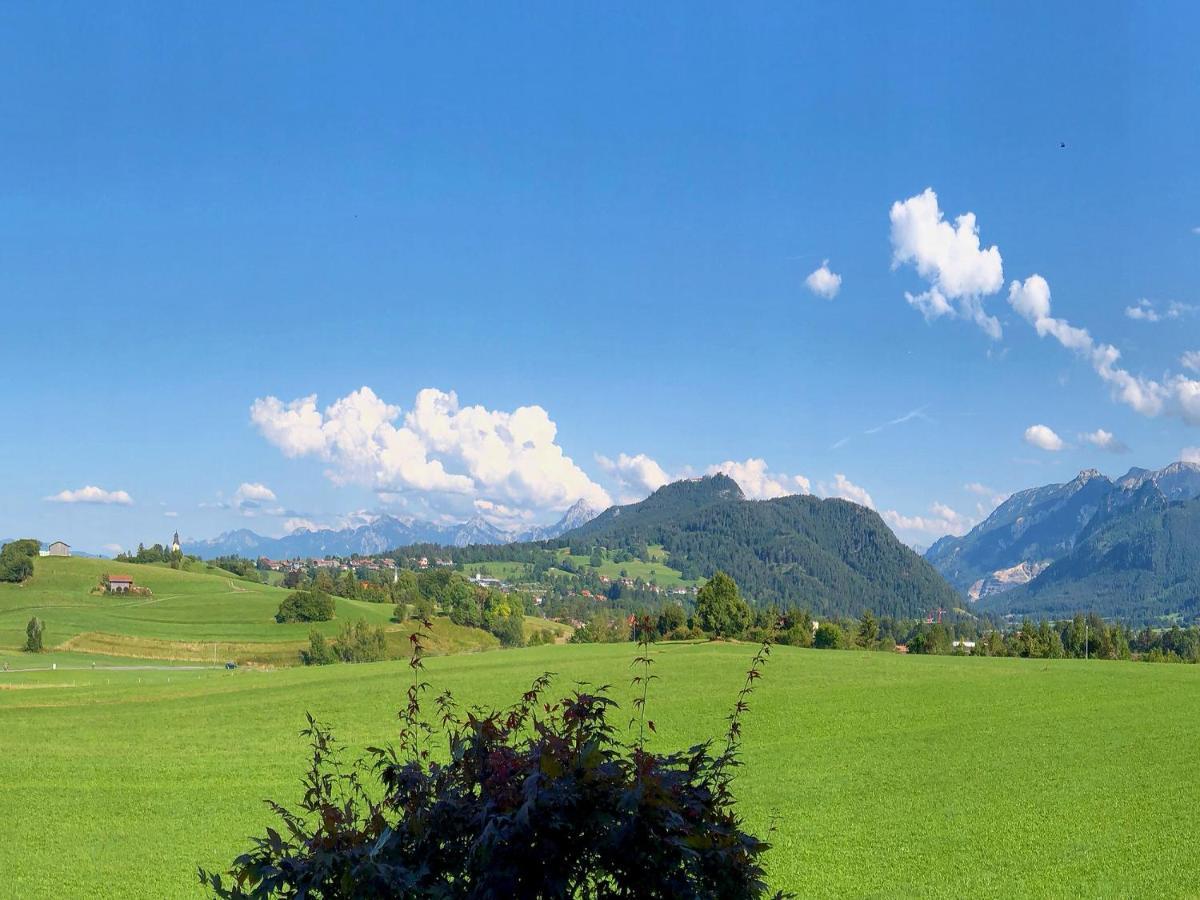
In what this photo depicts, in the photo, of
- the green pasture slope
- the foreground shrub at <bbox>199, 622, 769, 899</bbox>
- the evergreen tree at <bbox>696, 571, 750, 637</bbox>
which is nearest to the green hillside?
the evergreen tree at <bbox>696, 571, 750, 637</bbox>

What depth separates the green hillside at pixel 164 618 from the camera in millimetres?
120500

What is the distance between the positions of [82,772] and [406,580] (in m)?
169

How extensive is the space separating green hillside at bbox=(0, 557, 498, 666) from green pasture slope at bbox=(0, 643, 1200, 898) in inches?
2541

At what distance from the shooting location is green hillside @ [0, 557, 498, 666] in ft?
395

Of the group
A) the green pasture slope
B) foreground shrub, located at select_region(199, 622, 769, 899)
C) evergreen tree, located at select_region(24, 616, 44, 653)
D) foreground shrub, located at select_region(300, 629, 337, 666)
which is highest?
foreground shrub, located at select_region(199, 622, 769, 899)

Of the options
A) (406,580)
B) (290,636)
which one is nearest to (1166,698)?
(290,636)

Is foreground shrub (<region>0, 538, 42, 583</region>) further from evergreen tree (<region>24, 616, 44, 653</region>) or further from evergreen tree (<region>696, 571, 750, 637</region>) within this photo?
evergreen tree (<region>696, 571, 750, 637</region>)

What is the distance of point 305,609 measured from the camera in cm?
14700

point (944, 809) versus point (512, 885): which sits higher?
point (512, 885)

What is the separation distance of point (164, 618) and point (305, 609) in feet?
68.2

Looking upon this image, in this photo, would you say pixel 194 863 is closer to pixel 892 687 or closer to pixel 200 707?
pixel 200 707

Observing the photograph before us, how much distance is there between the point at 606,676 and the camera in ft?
183

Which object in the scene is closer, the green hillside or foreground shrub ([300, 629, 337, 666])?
the green hillside

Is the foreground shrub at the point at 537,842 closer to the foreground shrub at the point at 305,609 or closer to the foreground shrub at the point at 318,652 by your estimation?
the foreground shrub at the point at 318,652
